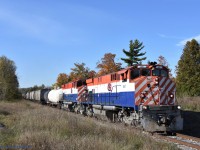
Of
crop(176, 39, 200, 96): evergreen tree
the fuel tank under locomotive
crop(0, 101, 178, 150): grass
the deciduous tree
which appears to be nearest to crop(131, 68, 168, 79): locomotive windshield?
the fuel tank under locomotive

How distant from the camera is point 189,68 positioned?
5588 centimetres

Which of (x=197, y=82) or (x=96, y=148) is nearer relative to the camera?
(x=96, y=148)

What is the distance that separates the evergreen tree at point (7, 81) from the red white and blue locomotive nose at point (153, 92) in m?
54.5

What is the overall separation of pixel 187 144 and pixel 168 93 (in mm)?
4170

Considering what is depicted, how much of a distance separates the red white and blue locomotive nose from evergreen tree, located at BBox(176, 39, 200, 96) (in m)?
40.2

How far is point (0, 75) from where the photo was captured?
66562 mm

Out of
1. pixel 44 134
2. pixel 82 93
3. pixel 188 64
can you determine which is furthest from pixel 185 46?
pixel 44 134

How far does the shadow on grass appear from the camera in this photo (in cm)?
1696

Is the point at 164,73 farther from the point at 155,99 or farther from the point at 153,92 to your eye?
the point at 155,99

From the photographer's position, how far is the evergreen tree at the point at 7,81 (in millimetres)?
65688

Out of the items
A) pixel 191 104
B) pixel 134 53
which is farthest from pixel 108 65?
pixel 191 104

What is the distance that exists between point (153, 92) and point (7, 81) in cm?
5567

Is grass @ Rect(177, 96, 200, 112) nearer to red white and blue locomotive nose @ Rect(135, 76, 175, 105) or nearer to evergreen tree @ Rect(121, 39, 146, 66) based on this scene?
red white and blue locomotive nose @ Rect(135, 76, 175, 105)

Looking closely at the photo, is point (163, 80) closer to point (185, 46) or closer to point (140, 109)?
point (140, 109)
